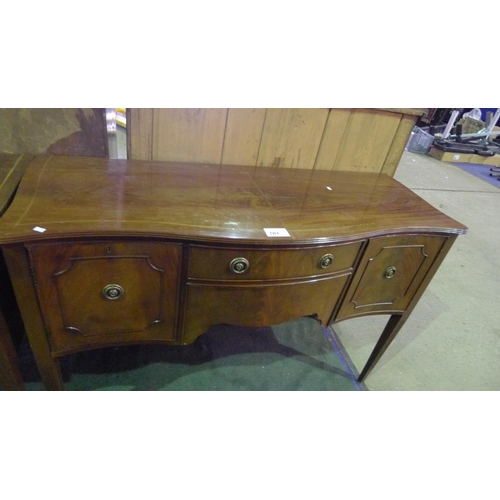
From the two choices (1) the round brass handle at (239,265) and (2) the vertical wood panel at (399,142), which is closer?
(1) the round brass handle at (239,265)

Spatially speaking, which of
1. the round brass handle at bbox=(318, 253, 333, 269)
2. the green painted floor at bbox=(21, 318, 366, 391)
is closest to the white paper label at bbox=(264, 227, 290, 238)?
the round brass handle at bbox=(318, 253, 333, 269)

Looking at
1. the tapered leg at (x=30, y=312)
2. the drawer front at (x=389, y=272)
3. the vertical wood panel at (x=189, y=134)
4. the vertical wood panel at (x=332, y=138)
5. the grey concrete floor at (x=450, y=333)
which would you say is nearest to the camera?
the tapered leg at (x=30, y=312)

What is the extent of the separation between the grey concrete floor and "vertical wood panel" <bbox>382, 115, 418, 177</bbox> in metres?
0.79

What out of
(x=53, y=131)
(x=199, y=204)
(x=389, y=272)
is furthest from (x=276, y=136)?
(x=53, y=131)

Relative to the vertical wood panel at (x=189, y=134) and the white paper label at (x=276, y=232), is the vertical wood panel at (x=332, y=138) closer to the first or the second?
the vertical wood panel at (x=189, y=134)

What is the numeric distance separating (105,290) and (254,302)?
378 mm

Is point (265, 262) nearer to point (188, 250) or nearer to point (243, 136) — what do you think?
point (188, 250)

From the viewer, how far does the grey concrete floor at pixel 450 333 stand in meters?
1.49

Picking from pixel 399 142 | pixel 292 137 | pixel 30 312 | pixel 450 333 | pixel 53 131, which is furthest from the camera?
pixel 450 333

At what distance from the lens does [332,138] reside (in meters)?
1.27

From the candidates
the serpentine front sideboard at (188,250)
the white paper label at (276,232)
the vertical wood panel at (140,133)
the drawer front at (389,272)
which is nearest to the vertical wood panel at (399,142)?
the serpentine front sideboard at (188,250)

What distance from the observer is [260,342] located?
1514mm

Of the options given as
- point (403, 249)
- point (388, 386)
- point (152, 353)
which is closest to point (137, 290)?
point (152, 353)

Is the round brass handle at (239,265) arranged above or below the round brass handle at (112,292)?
above
